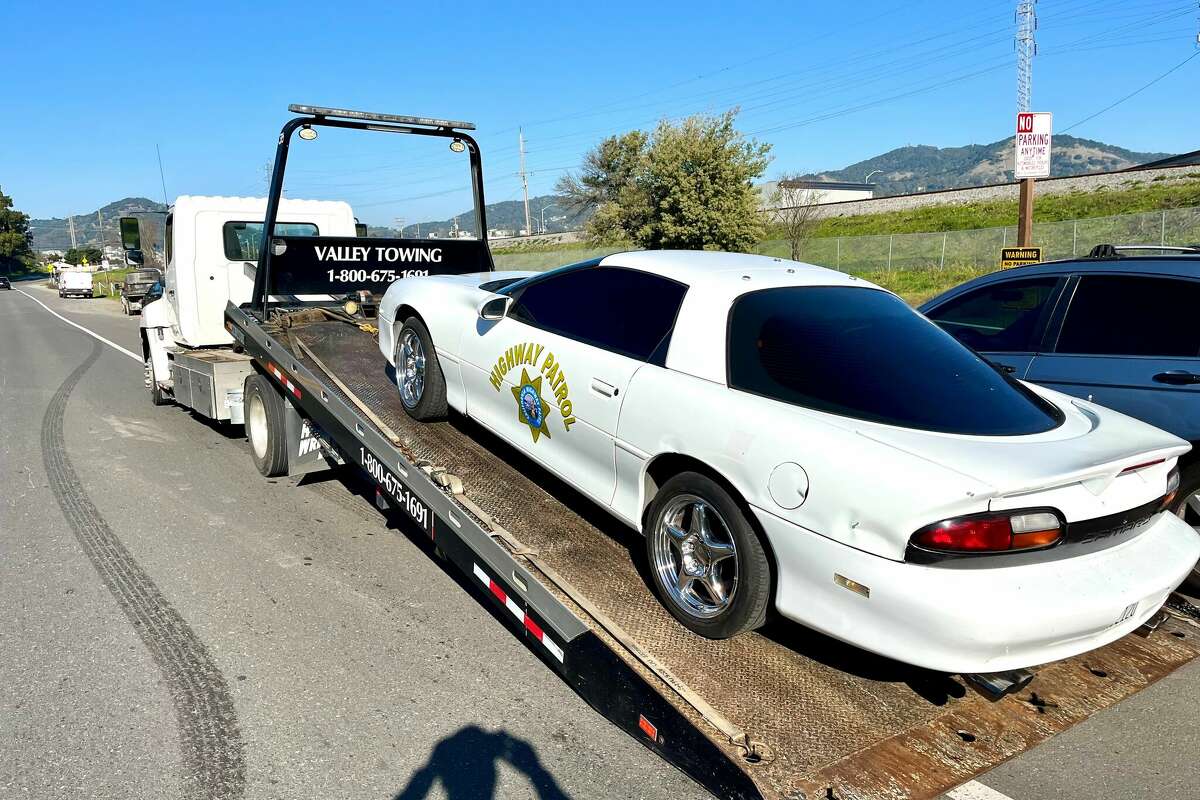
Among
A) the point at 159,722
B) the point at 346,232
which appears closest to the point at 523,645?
the point at 159,722

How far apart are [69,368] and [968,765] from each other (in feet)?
51.0

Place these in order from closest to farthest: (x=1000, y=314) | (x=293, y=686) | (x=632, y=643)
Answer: (x=632, y=643) → (x=293, y=686) → (x=1000, y=314)

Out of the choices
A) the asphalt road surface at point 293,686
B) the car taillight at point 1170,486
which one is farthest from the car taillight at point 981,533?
the asphalt road surface at point 293,686

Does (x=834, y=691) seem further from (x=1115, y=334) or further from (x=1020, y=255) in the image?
(x=1020, y=255)

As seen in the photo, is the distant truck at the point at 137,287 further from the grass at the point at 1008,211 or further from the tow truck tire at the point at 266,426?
the grass at the point at 1008,211

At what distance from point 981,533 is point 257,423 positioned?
5.72 metres

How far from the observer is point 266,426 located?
6.35m

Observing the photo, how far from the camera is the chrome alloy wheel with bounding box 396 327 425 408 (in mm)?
5293

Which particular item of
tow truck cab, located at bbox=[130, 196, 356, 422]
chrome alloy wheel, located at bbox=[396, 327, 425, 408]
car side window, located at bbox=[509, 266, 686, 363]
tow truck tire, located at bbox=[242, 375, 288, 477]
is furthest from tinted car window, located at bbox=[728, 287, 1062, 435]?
tow truck cab, located at bbox=[130, 196, 356, 422]

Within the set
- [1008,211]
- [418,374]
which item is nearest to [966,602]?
[418,374]

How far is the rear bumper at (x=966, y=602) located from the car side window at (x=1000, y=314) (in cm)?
243

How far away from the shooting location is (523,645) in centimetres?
394

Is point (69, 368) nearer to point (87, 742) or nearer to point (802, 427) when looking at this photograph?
point (87, 742)

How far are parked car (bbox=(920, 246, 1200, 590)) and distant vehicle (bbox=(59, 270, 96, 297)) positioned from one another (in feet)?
180
